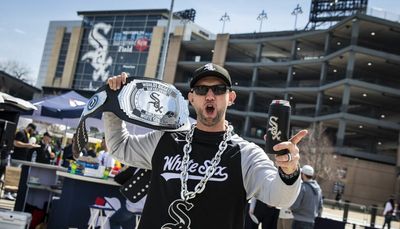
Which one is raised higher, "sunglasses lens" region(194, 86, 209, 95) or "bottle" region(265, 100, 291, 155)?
"sunglasses lens" region(194, 86, 209, 95)

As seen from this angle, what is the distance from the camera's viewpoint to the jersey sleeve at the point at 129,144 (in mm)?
2787

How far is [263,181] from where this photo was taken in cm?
232

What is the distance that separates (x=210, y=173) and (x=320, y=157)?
139 ft

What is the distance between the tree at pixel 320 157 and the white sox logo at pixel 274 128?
41.1 meters

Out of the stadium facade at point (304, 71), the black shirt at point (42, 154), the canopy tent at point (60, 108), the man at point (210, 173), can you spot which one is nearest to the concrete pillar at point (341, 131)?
the stadium facade at point (304, 71)

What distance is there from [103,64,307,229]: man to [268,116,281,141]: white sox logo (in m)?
0.07

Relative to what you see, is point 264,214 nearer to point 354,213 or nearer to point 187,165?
point 187,165

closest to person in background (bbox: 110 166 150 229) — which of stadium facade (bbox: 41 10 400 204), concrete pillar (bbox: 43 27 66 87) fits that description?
stadium facade (bbox: 41 10 400 204)

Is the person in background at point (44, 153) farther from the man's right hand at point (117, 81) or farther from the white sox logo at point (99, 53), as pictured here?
the white sox logo at point (99, 53)

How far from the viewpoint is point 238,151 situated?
8.09ft

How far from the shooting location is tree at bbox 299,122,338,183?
42344 millimetres

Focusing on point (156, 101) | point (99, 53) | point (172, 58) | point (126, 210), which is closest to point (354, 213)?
point (126, 210)

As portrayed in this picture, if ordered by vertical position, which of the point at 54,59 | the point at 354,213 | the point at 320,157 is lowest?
the point at 354,213

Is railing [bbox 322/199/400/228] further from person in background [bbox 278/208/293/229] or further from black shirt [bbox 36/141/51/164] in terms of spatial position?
black shirt [bbox 36/141/51/164]
